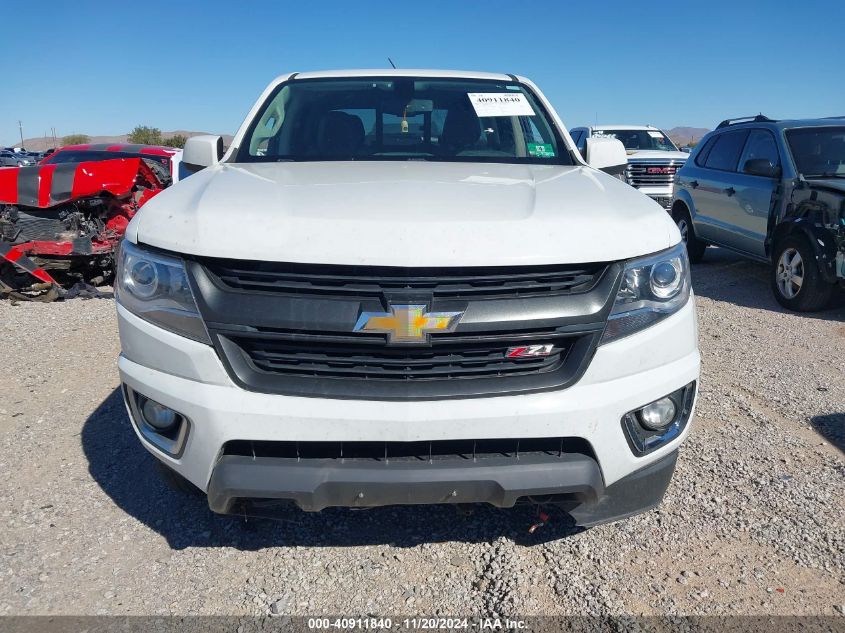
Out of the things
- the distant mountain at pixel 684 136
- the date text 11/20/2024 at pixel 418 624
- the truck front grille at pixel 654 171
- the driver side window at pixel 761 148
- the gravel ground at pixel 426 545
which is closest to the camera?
the date text 11/20/2024 at pixel 418 624

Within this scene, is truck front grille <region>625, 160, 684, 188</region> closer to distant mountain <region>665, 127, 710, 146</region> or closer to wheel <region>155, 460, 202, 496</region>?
Result: wheel <region>155, 460, 202, 496</region>

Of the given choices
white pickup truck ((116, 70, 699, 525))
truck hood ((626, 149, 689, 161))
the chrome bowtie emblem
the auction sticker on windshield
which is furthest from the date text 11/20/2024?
truck hood ((626, 149, 689, 161))

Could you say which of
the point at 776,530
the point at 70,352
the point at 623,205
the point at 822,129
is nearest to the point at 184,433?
the point at 623,205

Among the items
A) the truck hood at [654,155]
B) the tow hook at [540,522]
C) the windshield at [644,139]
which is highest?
the windshield at [644,139]

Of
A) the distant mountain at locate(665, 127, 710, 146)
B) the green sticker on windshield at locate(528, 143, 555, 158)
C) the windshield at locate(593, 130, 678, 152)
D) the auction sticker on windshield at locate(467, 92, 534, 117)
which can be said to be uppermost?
the auction sticker on windshield at locate(467, 92, 534, 117)

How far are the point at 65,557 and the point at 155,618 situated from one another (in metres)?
0.59

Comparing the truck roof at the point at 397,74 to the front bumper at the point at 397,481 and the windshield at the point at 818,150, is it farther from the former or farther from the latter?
the windshield at the point at 818,150

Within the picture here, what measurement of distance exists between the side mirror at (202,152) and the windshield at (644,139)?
13790 mm

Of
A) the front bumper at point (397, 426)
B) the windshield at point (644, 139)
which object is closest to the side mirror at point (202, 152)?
the front bumper at point (397, 426)

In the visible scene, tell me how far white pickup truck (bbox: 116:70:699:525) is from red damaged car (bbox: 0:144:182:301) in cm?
563

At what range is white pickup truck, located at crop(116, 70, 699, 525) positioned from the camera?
2086 millimetres

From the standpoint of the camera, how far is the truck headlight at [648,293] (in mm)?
2199

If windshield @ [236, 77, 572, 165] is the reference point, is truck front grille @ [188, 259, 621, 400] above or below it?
below

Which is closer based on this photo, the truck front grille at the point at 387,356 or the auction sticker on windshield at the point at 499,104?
the truck front grille at the point at 387,356
